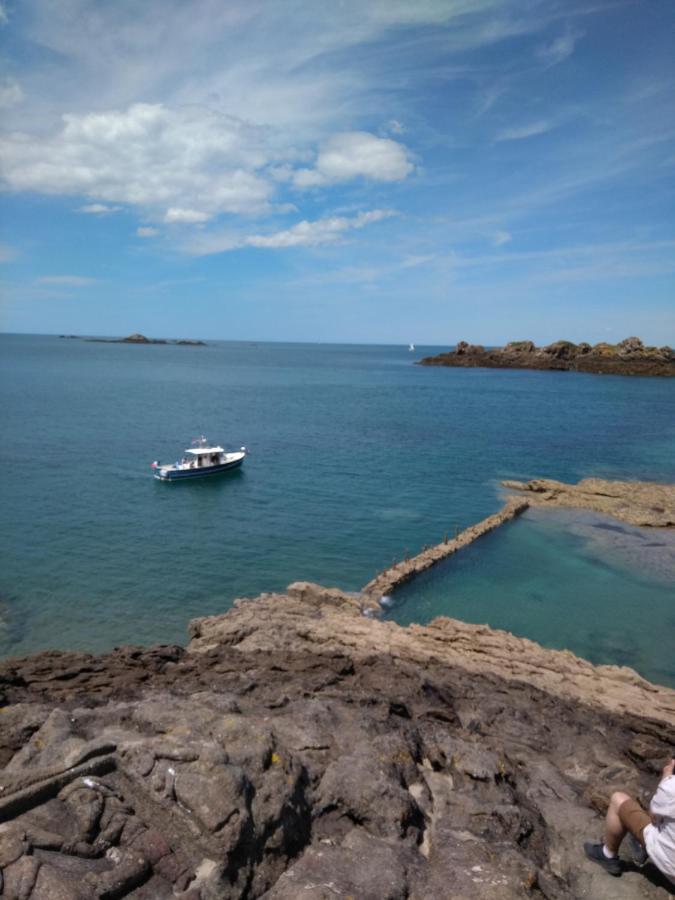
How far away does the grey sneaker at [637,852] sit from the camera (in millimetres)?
8312

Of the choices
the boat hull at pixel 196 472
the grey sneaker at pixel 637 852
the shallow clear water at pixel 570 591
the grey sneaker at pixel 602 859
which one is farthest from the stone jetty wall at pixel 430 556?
the boat hull at pixel 196 472

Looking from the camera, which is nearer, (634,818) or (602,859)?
(634,818)

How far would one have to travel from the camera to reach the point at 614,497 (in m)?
43.1

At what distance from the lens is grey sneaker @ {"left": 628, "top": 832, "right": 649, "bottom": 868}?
8312mm

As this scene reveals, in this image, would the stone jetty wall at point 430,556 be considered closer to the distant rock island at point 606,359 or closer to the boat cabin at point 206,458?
the boat cabin at point 206,458

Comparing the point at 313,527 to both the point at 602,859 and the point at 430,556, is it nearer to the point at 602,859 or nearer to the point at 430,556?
the point at 430,556

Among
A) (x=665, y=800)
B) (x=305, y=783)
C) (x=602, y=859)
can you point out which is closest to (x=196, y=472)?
(x=305, y=783)

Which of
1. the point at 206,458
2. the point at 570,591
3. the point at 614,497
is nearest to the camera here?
the point at 570,591

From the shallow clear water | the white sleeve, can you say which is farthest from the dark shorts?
the shallow clear water

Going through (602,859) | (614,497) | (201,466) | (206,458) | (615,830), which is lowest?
(614,497)

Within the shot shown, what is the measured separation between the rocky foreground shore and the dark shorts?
0.74 meters

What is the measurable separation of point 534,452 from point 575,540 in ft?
94.4

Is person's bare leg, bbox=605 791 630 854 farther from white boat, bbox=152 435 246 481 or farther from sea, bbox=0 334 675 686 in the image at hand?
white boat, bbox=152 435 246 481

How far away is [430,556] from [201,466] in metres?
23.2
